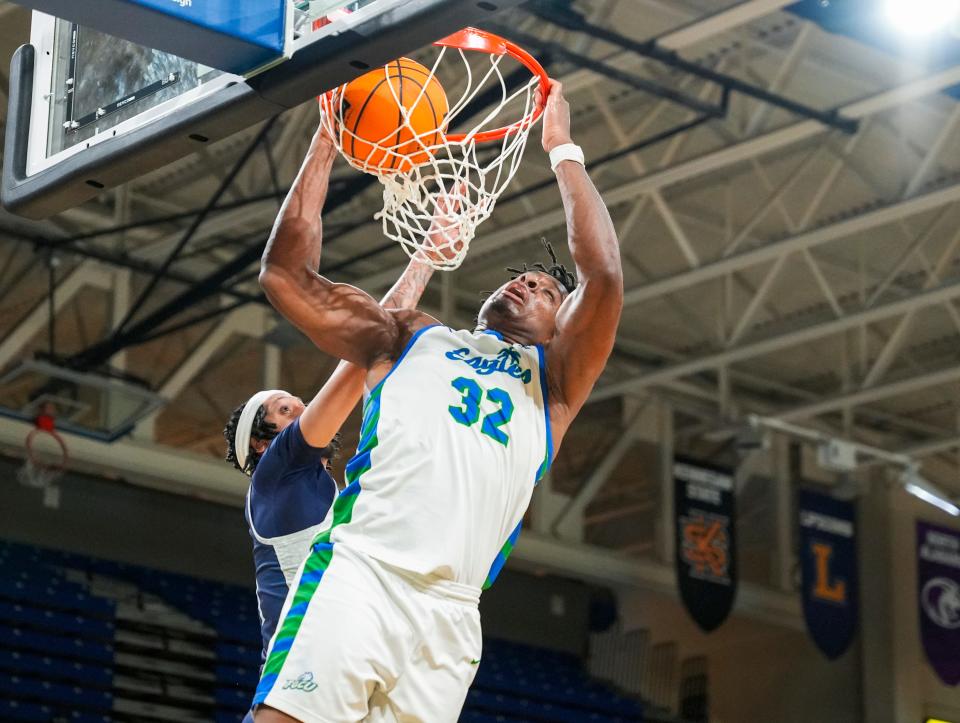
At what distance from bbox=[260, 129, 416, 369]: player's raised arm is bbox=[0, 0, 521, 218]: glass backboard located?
10.8 inches

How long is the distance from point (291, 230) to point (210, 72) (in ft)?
1.51

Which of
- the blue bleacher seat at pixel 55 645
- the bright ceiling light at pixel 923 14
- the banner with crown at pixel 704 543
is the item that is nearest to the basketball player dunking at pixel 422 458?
the bright ceiling light at pixel 923 14

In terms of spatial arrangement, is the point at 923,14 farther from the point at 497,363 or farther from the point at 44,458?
the point at 44,458

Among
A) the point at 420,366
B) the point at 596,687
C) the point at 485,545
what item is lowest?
the point at 485,545

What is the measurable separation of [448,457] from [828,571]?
12.9 meters

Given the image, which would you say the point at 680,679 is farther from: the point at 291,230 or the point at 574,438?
the point at 291,230

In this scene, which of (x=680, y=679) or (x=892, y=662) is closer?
(x=892, y=662)

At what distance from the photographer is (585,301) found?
11.6 ft

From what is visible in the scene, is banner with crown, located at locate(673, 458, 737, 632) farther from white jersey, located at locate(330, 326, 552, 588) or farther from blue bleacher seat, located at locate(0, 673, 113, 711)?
white jersey, located at locate(330, 326, 552, 588)

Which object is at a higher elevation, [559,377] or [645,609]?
[645,609]

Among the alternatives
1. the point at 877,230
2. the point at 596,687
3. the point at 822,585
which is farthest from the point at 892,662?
the point at 877,230

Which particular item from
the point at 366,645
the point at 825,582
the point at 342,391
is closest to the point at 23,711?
the point at 825,582

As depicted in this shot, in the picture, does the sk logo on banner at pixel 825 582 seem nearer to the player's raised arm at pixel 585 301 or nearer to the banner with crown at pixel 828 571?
the banner with crown at pixel 828 571

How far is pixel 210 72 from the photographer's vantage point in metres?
3.69
